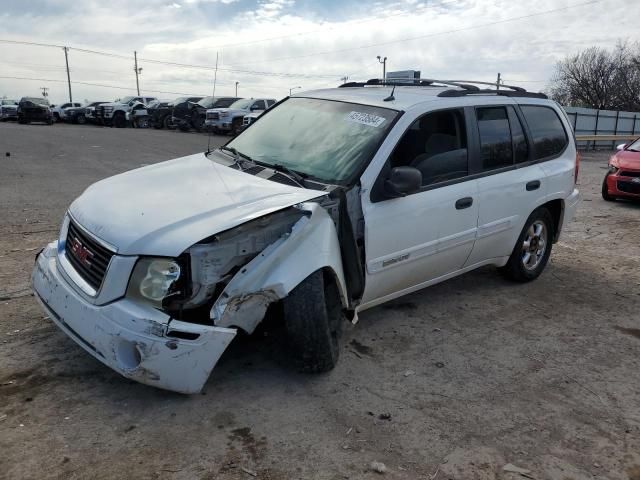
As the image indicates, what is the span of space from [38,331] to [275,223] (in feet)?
6.56

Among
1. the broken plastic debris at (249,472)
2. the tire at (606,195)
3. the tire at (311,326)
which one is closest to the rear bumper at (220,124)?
the tire at (606,195)

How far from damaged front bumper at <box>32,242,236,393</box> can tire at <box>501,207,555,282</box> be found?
3272 millimetres

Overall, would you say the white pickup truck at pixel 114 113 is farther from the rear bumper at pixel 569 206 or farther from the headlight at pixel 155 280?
the headlight at pixel 155 280

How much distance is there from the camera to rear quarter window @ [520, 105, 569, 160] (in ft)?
17.0

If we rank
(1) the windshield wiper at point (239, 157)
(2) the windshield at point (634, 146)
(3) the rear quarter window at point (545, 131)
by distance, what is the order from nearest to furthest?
1. (1) the windshield wiper at point (239, 157)
2. (3) the rear quarter window at point (545, 131)
3. (2) the windshield at point (634, 146)

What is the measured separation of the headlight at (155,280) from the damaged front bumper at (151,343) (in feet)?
0.19

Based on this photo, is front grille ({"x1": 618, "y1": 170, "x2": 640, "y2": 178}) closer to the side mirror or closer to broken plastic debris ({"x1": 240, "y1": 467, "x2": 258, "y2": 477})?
the side mirror

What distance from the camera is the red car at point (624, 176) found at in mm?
9953

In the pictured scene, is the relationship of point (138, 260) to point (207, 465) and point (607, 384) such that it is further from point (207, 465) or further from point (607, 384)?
point (607, 384)

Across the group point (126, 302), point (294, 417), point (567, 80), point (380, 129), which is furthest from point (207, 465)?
point (567, 80)

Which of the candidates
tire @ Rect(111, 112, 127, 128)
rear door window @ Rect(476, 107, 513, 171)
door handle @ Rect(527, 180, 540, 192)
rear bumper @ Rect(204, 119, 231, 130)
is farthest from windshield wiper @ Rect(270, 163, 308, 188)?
tire @ Rect(111, 112, 127, 128)

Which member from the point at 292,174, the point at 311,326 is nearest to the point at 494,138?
the point at 292,174

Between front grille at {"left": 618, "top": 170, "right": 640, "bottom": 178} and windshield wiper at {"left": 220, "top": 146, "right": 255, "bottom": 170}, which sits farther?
front grille at {"left": 618, "top": 170, "right": 640, "bottom": 178}

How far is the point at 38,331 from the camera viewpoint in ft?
13.0
